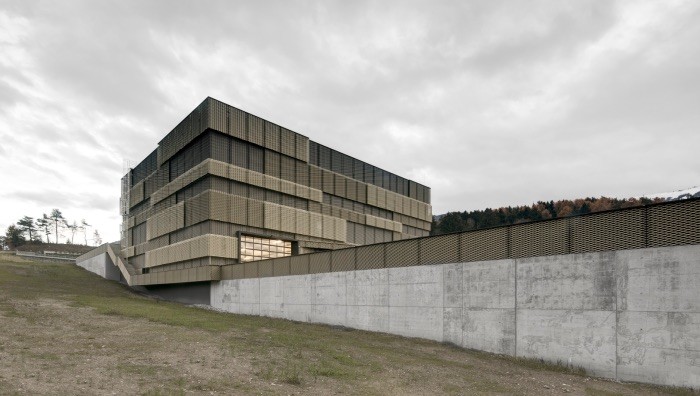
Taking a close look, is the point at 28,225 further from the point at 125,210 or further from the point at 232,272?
the point at 232,272

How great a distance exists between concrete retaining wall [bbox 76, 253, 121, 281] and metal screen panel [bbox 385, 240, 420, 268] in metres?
55.6

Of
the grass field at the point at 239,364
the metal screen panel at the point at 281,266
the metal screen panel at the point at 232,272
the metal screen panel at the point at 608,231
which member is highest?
the metal screen panel at the point at 608,231

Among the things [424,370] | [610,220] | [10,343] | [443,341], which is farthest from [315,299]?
[610,220]

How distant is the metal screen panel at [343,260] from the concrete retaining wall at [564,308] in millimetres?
1221

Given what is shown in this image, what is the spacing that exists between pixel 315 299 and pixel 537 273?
1668cm

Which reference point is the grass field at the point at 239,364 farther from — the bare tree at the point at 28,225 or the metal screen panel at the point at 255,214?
the bare tree at the point at 28,225

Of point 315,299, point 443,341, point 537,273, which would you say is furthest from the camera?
point 315,299

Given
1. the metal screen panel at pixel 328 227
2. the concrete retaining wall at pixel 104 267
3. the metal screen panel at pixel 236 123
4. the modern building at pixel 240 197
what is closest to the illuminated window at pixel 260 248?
the modern building at pixel 240 197

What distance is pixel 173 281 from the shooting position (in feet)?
150

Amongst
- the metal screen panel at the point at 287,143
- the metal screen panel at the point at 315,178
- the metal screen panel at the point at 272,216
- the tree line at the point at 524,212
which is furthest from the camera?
the tree line at the point at 524,212

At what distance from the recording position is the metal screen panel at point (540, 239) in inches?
741

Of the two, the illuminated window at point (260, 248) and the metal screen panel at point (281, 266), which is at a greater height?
the illuminated window at point (260, 248)

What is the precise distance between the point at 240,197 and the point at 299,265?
1310 cm

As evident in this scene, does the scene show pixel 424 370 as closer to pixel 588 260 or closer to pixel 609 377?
pixel 609 377
